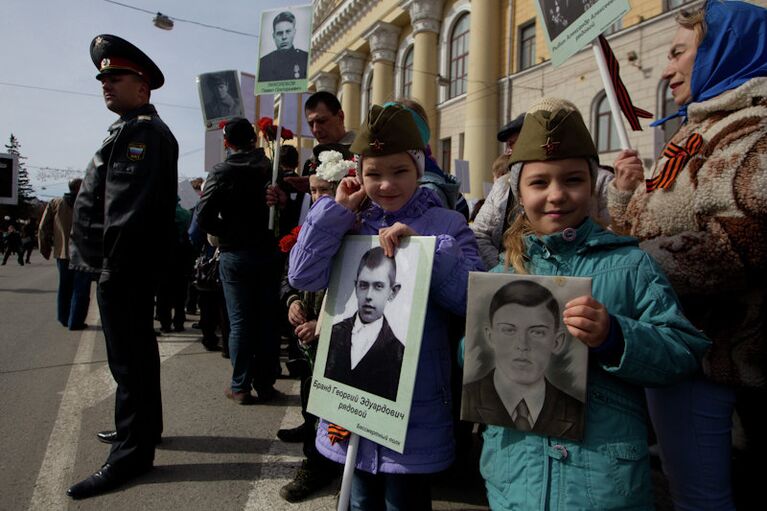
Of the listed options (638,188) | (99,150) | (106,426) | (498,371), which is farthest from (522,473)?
(106,426)

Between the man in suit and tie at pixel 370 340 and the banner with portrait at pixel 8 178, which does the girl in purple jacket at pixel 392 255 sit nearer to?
the man in suit and tie at pixel 370 340

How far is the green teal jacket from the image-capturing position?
51.9 inches

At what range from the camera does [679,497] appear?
1778mm

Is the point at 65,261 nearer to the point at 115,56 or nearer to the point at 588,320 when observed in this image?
the point at 115,56

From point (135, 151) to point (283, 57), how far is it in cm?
249

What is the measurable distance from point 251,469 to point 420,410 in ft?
5.59

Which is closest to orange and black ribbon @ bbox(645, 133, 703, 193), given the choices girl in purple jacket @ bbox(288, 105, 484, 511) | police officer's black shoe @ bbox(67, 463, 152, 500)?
girl in purple jacket @ bbox(288, 105, 484, 511)

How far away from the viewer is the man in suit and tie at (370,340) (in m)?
1.62

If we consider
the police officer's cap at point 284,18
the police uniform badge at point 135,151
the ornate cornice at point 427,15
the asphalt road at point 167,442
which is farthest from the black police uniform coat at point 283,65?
the ornate cornice at point 427,15

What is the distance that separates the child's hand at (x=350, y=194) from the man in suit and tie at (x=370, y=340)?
0.25 m

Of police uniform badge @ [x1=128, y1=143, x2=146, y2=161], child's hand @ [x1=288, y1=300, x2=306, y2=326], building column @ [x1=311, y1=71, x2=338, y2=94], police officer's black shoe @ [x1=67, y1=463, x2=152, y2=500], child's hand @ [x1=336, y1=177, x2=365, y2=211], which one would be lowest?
police officer's black shoe @ [x1=67, y1=463, x2=152, y2=500]

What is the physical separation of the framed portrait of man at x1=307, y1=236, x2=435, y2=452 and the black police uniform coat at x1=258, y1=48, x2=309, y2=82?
3.52 meters

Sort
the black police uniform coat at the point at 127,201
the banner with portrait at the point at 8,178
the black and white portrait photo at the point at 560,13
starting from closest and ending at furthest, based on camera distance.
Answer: the black and white portrait photo at the point at 560,13 → the black police uniform coat at the point at 127,201 → the banner with portrait at the point at 8,178

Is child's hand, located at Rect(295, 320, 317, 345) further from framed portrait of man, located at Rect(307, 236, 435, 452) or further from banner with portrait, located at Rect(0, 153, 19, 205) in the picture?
banner with portrait, located at Rect(0, 153, 19, 205)
